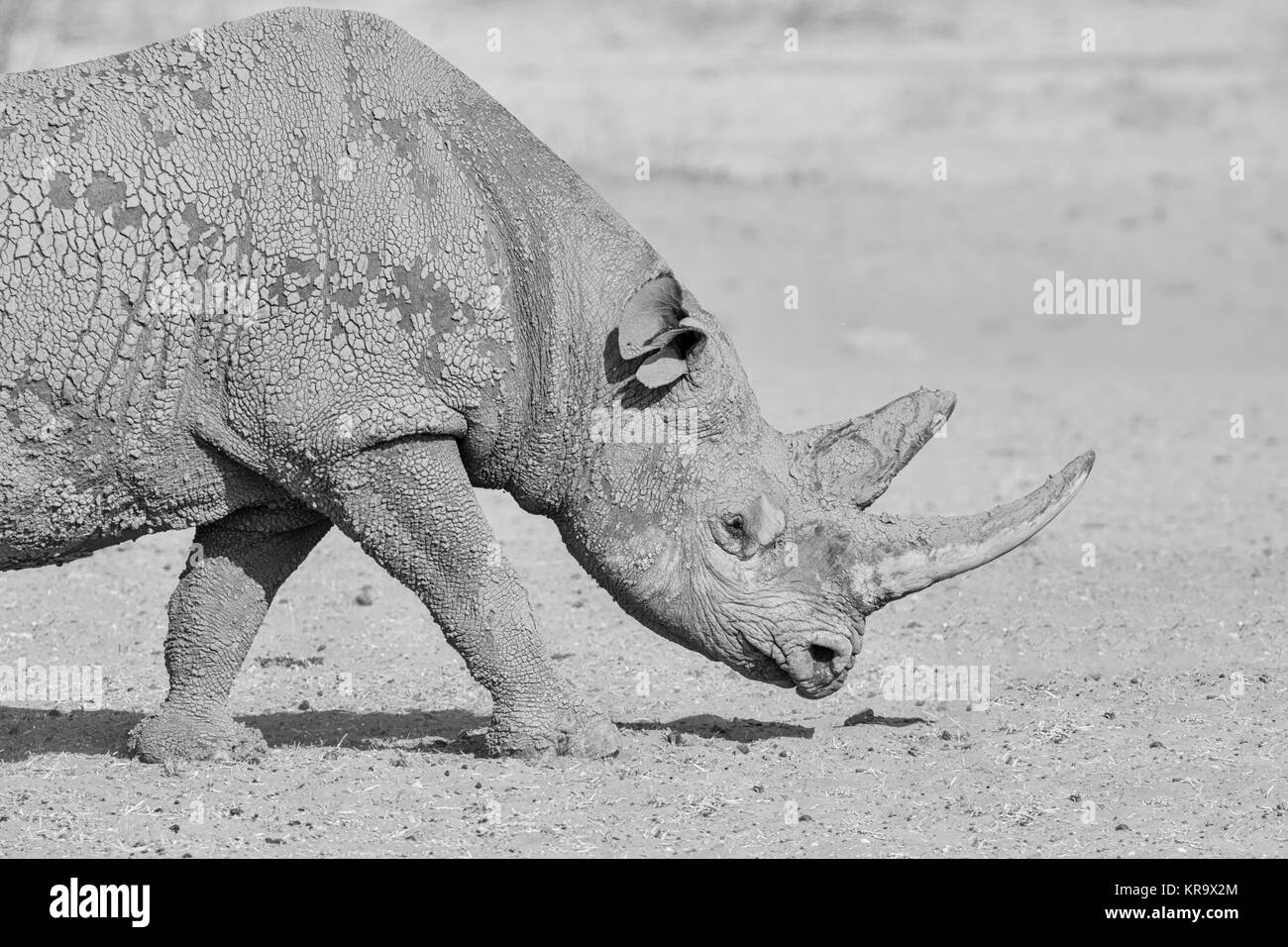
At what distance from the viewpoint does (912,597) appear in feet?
35.9

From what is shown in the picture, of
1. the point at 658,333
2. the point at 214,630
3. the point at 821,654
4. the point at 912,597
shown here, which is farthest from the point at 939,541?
the point at 912,597

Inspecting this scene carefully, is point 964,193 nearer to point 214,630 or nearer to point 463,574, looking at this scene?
point 214,630

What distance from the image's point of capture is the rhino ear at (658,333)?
23.9 feet

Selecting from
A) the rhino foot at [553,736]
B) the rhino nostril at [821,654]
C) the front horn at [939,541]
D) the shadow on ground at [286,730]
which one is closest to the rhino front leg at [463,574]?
the rhino foot at [553,736]

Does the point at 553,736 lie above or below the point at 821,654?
below

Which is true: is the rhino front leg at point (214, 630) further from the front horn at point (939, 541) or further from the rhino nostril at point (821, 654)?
the front horn at point (939, 541)

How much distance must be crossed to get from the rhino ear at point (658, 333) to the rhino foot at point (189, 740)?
2311 millimetres

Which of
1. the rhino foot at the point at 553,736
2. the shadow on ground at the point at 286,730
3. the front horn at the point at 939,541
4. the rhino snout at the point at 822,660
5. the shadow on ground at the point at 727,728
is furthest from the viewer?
the shadow on ground at the point at 727,728

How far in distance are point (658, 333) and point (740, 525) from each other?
80 centimetres

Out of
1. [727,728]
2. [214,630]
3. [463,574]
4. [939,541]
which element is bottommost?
[727,728]

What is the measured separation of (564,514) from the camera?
7648 millimetres

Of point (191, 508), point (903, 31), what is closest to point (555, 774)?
point (191, 508)

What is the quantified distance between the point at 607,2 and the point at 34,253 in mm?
27420

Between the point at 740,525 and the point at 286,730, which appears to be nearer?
the point at 740,525
